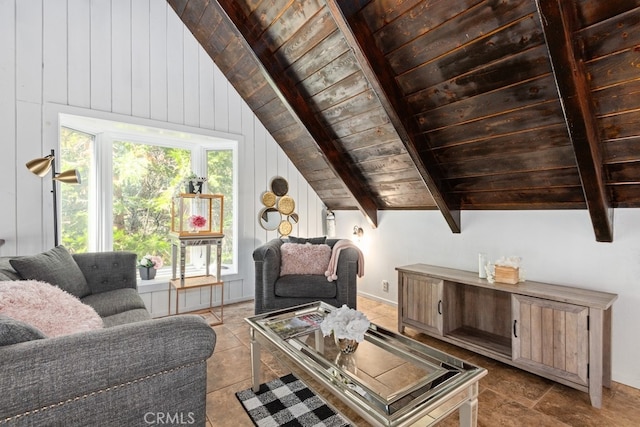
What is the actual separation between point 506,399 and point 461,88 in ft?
6.44

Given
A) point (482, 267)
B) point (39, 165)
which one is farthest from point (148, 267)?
point (482, 267)

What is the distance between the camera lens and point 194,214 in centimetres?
326

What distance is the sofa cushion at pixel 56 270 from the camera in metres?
1.77

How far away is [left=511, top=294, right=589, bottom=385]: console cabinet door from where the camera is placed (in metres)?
1.86

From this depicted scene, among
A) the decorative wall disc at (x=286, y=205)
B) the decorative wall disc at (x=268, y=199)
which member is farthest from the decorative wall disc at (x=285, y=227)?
the decorative wall disc at (x=268, y=199)

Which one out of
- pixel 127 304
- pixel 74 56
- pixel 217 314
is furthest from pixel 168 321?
pixel 74 56

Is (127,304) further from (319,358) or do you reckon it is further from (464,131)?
(464,131)

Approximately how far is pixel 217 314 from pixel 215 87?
2.51 m

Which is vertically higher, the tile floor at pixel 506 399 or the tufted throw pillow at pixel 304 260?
the tufted throw pillow at pixel 304 260

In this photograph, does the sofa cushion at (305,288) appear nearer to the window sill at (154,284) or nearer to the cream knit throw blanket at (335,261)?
the cream knit throw blanket at (335,261)

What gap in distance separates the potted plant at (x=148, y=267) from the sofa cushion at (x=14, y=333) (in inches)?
94.7

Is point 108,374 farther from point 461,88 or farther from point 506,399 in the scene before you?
point 461,88

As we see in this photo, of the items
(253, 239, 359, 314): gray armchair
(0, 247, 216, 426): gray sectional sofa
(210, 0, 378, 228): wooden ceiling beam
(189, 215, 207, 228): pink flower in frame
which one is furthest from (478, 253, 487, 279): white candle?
(189, 215, 207, 228): pink flower in frame

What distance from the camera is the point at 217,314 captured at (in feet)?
10.9
